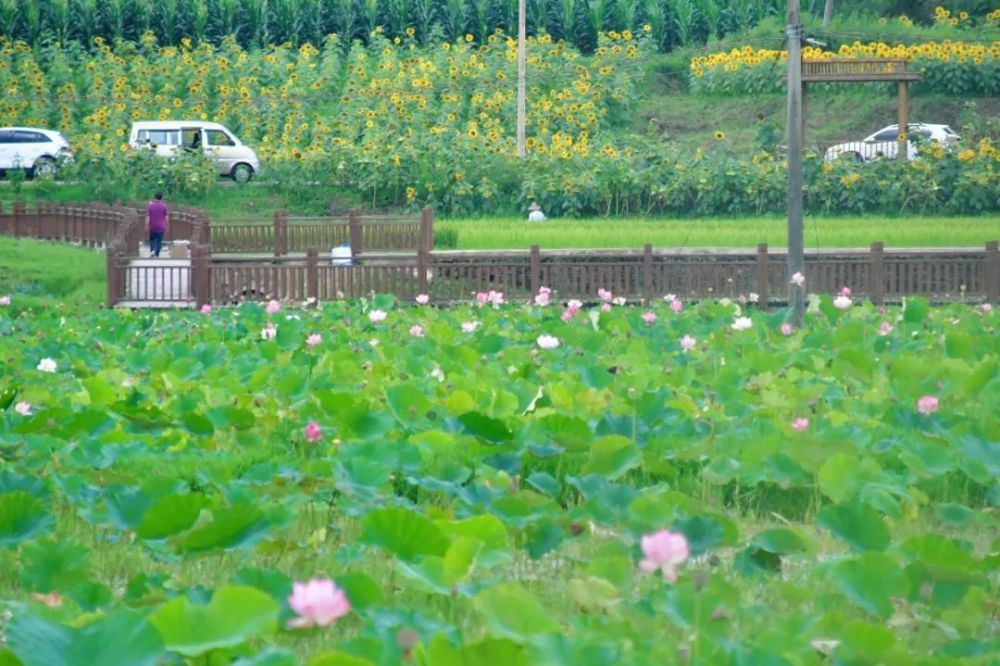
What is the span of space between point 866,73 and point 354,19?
63.8 ft

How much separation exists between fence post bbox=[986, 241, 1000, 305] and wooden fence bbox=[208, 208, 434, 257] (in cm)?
984

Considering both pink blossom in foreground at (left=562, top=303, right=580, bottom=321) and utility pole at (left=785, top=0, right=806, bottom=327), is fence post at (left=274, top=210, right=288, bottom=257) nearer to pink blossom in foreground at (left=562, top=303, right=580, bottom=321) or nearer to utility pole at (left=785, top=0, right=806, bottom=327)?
utility pole at (left=785, top=0, right=806, bottom=327)

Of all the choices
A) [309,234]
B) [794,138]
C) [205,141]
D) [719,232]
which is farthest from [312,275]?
[205,141]

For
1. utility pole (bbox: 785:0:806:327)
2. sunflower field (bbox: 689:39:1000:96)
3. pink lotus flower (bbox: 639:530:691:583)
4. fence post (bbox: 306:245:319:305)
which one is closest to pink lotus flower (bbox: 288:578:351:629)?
pink lotus flower (bbox: 639:530:691:583)

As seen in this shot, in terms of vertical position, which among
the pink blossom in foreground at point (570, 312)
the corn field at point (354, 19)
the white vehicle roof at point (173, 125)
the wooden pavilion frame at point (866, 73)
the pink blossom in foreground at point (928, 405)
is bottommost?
the pink blossom in foreground at point (928, 405)

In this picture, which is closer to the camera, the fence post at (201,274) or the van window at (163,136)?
the fence post at (201,274)

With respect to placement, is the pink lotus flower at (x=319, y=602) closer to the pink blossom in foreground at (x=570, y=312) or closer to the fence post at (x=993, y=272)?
the pink blossom in foreground at (x=570, y=312)

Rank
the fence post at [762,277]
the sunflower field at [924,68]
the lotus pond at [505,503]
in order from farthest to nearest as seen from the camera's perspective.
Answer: the sunflower field at [924,68] → the fence post at [762,277] → the lotus pond at [505,503]

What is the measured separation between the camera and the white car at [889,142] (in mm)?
30391

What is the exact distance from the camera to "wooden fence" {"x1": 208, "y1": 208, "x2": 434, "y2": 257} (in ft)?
86.4

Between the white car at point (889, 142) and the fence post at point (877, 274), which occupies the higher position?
the white car at point (889, 142)

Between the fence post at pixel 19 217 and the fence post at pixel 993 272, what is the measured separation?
53.9 ft

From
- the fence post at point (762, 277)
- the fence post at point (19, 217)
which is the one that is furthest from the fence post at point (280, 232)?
the fence post at point (762, 277)

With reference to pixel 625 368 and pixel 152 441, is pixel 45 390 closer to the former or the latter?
pixel 152 441
